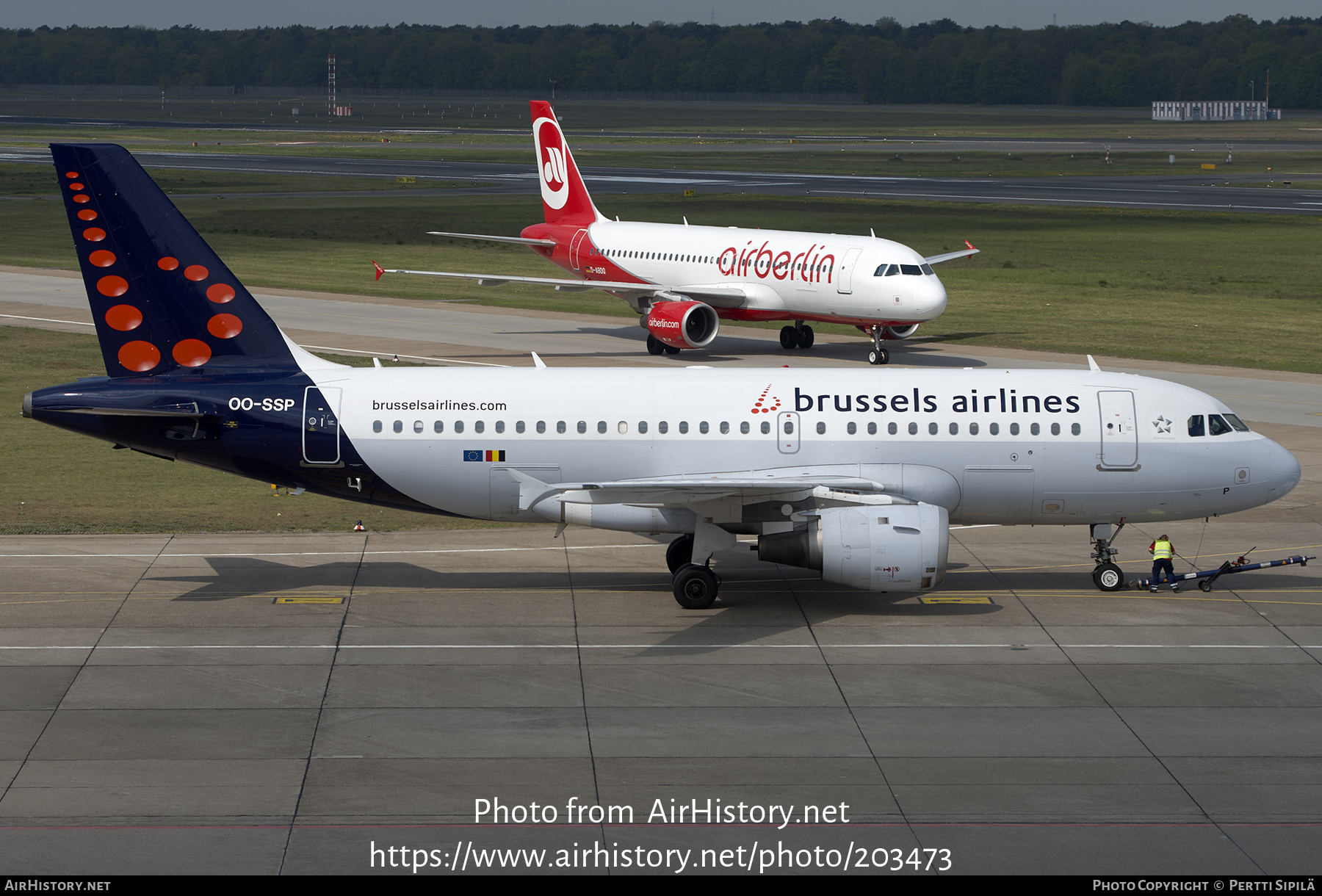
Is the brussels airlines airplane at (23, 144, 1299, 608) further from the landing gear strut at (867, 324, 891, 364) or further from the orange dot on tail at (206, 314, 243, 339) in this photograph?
the landing gear strut at (867, 324, 891, 364)

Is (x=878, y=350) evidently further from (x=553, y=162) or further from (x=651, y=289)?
(x=553, y=162)

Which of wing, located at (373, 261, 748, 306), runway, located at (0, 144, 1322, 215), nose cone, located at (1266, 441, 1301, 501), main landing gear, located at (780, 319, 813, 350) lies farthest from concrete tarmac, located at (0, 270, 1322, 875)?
runway, located at (0, 144, 1322, 215)

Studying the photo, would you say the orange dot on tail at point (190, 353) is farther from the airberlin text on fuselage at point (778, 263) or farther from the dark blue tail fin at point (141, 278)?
the airberlin text on fuselage at point (778, 263)

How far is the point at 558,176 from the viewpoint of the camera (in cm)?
6241

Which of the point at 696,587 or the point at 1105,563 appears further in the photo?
the point at 1105,563

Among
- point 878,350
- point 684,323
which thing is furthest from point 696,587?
point 878,350

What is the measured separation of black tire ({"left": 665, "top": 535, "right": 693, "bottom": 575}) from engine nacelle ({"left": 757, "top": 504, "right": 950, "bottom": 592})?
11.7ft

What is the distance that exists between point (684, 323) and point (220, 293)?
1108 inches

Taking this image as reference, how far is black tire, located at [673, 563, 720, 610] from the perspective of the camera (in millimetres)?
26812

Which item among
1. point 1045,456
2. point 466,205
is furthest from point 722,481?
point 466,205

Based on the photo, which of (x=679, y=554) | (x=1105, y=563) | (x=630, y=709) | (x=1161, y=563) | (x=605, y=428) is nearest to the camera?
(x=630, y=709)

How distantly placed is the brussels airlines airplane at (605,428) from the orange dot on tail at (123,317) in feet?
0.09

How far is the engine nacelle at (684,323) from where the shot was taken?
54594mm

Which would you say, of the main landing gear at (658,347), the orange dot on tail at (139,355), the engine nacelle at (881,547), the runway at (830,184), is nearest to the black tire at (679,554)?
the engine nacelle at (881,547)
